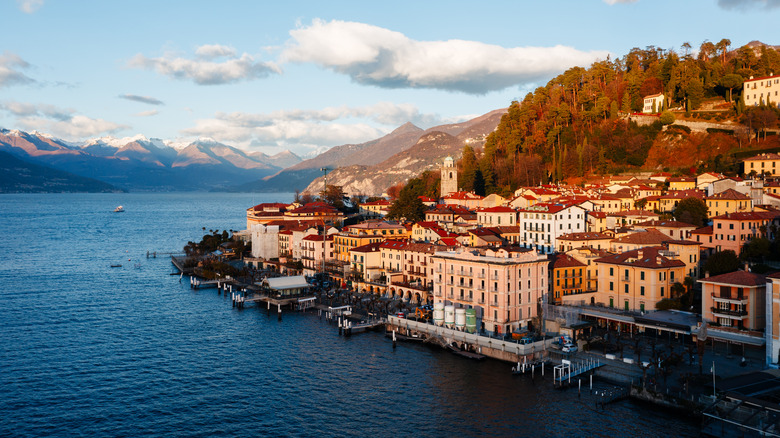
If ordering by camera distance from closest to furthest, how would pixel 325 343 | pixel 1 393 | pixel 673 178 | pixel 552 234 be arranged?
pixel 1 393 < pixel 325 343 < pixel 552 234 < pixel 673 178

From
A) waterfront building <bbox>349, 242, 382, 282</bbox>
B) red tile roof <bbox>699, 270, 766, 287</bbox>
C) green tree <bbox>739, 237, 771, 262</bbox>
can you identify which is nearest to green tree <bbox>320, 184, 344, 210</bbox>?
waterfront building <bbox>349, 242, 382, 282</bbox>

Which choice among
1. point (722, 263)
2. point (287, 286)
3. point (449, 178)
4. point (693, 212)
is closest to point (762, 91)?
point (693, 212)

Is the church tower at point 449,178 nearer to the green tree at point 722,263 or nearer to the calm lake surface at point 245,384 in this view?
the calm lake surface at point 245,384

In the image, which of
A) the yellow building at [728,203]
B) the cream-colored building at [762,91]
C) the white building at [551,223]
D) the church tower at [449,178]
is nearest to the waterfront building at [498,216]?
the white building at [551,223]

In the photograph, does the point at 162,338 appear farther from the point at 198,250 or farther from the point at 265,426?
the point at 198,250

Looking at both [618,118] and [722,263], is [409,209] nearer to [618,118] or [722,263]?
[618,118]

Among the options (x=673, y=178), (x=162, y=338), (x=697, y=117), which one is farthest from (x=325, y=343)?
(x=697, y=117)
